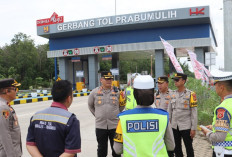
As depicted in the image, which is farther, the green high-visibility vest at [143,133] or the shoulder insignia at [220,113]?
the shoulder insignia at [220,113]

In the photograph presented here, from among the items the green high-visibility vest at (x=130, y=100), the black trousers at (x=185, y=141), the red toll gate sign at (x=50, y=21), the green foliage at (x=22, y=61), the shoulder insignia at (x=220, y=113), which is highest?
the red toll gate sign at (x=50, y=21)

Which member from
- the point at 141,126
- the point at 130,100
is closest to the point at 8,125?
the point at 141,126

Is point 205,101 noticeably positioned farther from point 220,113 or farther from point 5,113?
point 5,113

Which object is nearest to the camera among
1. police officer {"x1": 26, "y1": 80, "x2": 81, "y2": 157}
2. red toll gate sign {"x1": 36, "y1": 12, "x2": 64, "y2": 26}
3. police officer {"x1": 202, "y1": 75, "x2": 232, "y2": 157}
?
police officer {"x1": 26, "y1": 80, "x2": 81, "y2": 157}

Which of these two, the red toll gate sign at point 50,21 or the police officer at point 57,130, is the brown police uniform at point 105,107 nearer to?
the police officer at point 57,130

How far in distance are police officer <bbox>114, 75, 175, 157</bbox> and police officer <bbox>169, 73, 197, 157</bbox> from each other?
90.6 inches

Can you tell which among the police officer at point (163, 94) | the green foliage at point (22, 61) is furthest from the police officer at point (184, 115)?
the green foliage at point (22, 61)

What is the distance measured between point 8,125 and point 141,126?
1506mm

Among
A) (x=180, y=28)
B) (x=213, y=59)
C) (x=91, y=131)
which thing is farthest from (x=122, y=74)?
(x=91, y=131)

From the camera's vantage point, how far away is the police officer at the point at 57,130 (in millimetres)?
2090

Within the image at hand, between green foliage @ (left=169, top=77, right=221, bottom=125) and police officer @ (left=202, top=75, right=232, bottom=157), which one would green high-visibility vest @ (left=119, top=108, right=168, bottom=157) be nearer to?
police officer @ (left=202, top=75, right=232, bottom=157)

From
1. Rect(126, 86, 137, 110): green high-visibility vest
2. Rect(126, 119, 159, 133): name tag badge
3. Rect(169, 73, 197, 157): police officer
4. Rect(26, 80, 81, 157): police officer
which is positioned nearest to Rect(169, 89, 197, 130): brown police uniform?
Rect(169, 73, 197, 157): police officer

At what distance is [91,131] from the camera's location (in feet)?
24.6

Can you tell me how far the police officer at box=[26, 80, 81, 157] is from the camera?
2.09 metres
